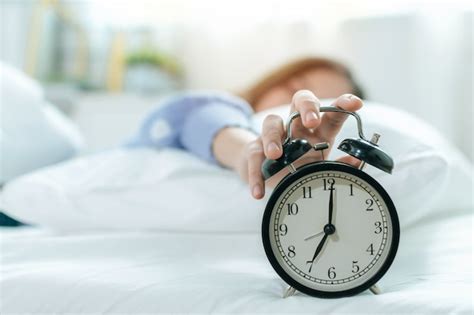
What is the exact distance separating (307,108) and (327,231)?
0.46 feet

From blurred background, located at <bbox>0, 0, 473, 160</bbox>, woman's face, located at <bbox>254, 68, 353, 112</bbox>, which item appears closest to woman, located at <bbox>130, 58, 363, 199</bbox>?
woman's face, located at <bbox>254, 68, 353, 112</bbox>

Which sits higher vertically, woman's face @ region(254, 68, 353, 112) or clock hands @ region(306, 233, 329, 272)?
woman's face @ region(254, 68, 353, 112)

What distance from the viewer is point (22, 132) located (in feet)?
4.62

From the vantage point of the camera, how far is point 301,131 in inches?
31.9

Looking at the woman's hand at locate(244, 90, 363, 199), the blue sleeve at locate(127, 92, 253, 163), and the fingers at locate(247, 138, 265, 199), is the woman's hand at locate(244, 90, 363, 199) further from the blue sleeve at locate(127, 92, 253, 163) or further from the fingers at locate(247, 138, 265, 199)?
the blue sleeve at locate(127, 92, 253, 163)

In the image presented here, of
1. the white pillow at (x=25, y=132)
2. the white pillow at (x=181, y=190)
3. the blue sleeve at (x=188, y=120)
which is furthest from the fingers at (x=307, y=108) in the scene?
the white pillow at (x=25, y=132)

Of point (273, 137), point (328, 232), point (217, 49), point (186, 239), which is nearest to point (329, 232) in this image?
point (328, 232)

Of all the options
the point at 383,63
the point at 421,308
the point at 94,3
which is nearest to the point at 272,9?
the point at 383,63

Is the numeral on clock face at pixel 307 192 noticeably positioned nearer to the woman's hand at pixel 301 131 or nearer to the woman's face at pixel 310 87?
the woman's hand at pixel 301 131

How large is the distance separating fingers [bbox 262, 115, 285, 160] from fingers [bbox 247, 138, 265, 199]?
0.05m

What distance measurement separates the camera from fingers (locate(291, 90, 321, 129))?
66cm

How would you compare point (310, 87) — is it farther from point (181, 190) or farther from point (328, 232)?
point (328, 232)

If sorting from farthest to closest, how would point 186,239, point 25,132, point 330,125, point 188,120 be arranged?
point 25,132
point 188,120
point 186,239
point 330,125

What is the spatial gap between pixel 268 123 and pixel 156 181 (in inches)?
14.3
